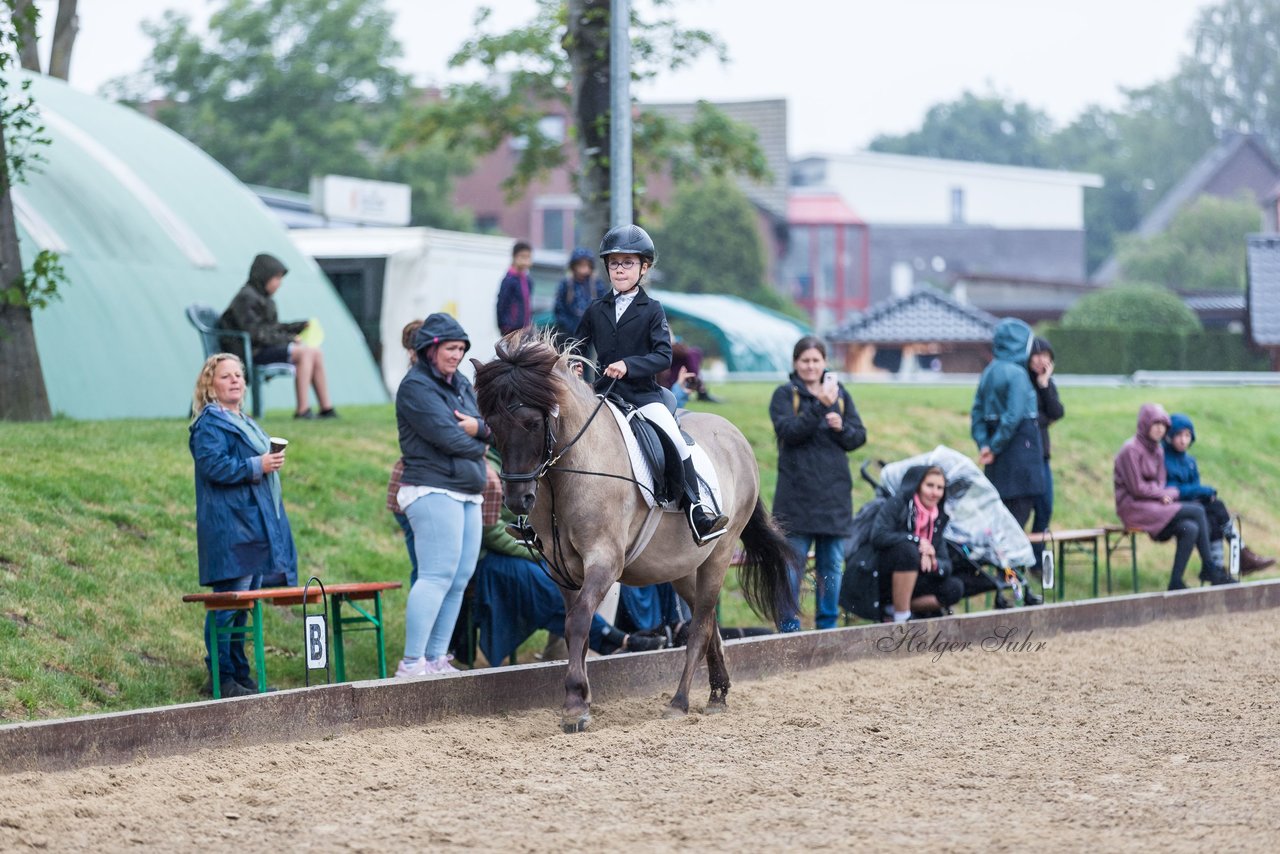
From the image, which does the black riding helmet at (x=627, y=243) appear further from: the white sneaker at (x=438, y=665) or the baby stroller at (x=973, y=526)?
the baby stroller at (x=973, y=526)

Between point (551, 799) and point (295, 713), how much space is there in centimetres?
174

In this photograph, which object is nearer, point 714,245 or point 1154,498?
point 1154,498

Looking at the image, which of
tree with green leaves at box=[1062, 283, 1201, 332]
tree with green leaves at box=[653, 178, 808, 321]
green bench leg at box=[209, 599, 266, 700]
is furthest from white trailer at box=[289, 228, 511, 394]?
tree with green leaves at box=[653, 178, 808, 321]

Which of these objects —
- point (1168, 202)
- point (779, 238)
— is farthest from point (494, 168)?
point (1168, 202)

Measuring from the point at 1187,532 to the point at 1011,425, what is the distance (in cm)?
203

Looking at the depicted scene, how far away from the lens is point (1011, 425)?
1210cm

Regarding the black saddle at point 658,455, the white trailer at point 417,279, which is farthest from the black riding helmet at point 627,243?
the white trailer at point 417,279

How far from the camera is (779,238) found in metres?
60.5

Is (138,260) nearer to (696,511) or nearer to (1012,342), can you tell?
(1012,342)

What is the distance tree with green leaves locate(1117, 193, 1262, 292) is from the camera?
229 feet

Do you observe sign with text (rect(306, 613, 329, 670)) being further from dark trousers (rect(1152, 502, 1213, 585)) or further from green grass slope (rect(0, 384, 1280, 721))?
dark trousers (rect(1152, 502, 1213, 585))

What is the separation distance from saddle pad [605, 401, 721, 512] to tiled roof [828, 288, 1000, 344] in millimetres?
36857

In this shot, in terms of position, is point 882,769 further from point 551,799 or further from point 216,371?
point 216,371

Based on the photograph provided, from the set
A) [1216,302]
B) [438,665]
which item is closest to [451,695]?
[438,665]
